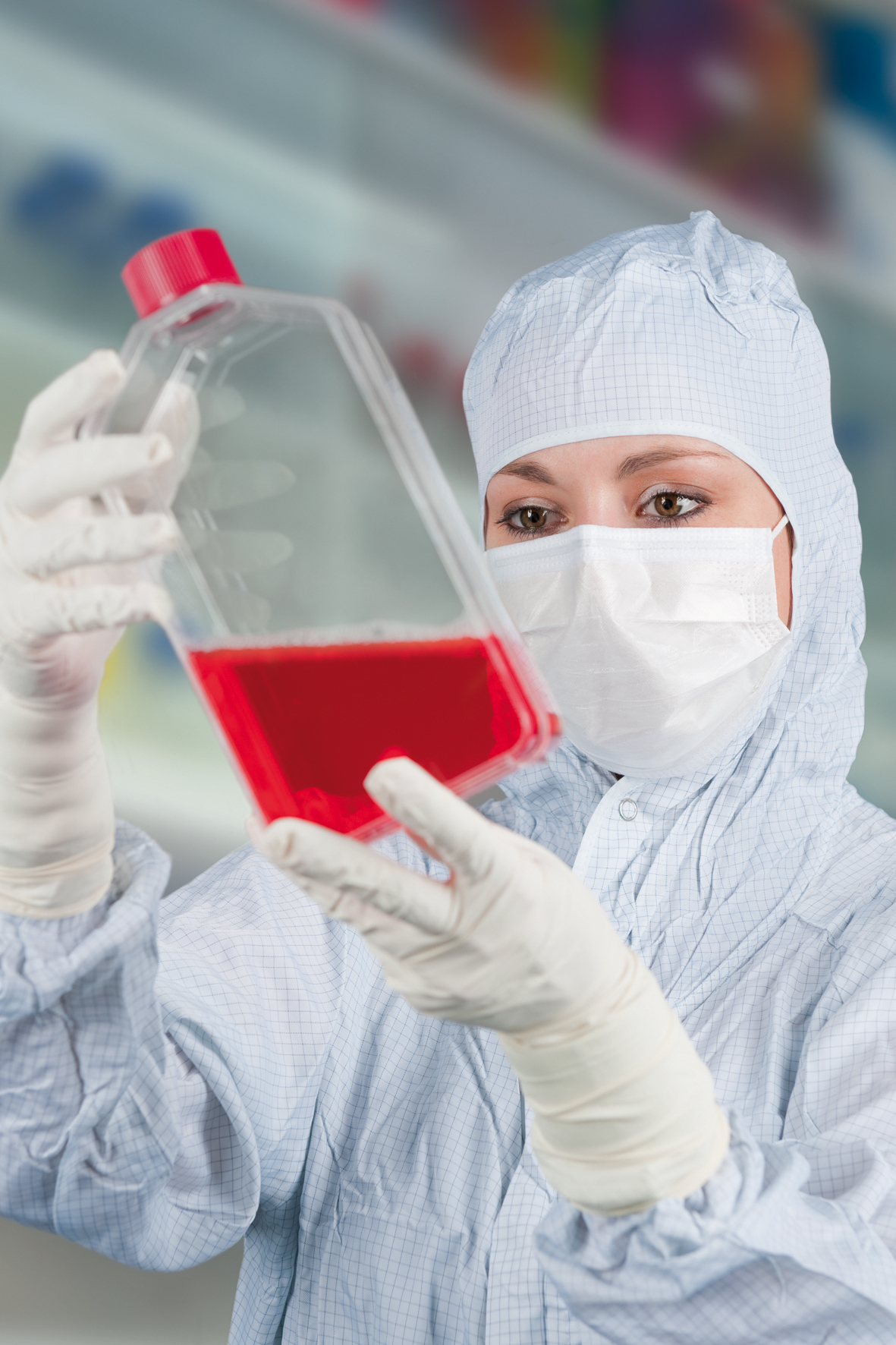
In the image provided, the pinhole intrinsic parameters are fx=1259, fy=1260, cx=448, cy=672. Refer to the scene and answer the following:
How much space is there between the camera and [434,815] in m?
0.68

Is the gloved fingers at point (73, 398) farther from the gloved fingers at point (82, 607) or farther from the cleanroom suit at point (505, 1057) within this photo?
the cleanroom suit at point (505, 1057)

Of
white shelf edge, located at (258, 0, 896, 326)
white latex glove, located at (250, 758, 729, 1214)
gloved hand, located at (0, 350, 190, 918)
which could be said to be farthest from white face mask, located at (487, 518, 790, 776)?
white shelf edge, located at (258, 0, 896, 326)

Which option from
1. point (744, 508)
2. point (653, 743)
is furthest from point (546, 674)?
point (744, 508)

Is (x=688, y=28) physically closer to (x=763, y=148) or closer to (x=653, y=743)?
(x=763, y=148)

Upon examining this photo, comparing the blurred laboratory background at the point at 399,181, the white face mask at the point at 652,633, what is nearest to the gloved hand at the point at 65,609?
the white face mask at the point at 652,633

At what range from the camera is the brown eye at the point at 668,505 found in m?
1.18

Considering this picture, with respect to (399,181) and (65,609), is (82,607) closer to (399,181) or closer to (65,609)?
(65,609)

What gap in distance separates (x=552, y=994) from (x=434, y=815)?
0.55ft

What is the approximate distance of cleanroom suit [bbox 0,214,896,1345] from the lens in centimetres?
82

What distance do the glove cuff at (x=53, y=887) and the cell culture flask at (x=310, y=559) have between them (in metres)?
0.21

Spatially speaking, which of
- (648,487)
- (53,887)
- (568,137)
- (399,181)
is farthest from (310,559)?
(568,137)

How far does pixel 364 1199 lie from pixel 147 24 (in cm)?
154

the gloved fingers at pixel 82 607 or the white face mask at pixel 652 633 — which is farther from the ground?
the gloved fingers at pixel 82 607

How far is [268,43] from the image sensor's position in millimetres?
1813
